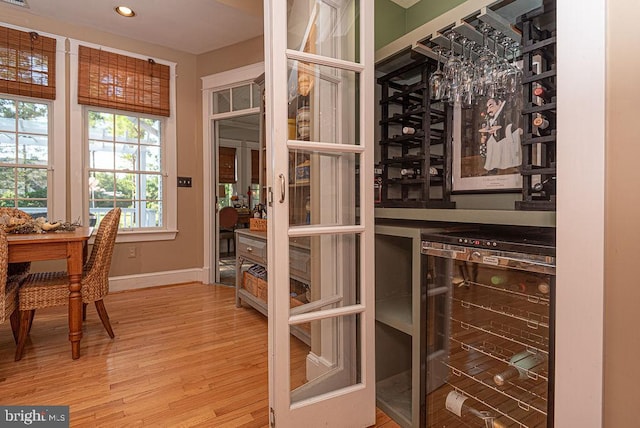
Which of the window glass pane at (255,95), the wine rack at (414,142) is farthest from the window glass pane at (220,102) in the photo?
the wine rack at (414,142)

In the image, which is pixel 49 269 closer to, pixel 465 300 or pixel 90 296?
pixel 90 296

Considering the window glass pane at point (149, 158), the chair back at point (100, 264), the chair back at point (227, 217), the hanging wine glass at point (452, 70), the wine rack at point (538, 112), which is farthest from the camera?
the chair back at point (227, 217)

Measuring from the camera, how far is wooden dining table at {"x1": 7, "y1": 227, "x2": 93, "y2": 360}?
6.84ft

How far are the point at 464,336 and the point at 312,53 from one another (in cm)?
134

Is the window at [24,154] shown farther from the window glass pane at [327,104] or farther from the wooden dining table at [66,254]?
the window glass pane at [327,104]

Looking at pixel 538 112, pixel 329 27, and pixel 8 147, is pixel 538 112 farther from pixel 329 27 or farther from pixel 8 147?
pixel 8 147

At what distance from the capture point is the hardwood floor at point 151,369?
1681mm

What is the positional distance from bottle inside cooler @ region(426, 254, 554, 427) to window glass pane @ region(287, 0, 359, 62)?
3.40 feet

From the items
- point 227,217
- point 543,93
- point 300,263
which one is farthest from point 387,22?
point 227,217

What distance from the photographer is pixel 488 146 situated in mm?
1786

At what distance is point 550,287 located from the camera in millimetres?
1077

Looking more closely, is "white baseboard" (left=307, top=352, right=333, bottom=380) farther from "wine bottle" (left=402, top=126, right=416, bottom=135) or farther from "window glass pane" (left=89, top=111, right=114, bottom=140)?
"window glass pane" (left=89, top=111, right=114, bottom=140)

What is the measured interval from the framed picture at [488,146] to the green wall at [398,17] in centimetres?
72

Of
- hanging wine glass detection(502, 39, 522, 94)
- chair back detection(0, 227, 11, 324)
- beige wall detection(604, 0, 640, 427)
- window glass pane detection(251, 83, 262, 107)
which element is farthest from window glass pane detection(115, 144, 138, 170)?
beige wall detection(604, 0, 640, 427)
